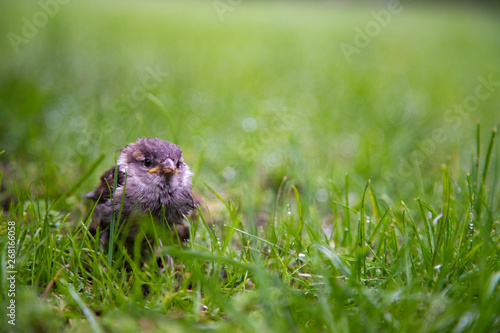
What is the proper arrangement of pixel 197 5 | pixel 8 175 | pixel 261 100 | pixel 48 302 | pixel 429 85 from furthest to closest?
pixel 197 5, pixel 429 85, pixel 261 100, pixel 8 175, pixel 48 302

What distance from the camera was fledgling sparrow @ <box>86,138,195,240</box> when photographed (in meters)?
2.49

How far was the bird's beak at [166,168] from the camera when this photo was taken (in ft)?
8.39

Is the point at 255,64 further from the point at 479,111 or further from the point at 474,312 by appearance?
the point at 474,312

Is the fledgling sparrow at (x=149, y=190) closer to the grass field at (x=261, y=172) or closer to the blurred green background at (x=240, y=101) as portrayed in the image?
the grass field at (x=261, y=172)

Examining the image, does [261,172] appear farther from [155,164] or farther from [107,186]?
[107,186]

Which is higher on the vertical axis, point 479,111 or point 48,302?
point 479,111

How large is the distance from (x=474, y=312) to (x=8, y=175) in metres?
3.30

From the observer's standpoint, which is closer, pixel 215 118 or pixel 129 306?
pixel 129 306

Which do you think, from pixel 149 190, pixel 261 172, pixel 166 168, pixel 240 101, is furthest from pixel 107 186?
pixel 240 101

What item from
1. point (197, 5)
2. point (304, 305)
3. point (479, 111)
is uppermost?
point (197, 5)

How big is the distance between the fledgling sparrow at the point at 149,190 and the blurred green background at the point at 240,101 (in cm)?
46

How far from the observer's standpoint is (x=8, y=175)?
336cm

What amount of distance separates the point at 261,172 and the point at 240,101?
1870 millimetres

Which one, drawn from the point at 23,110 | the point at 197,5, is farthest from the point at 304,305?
the point at 197,5
